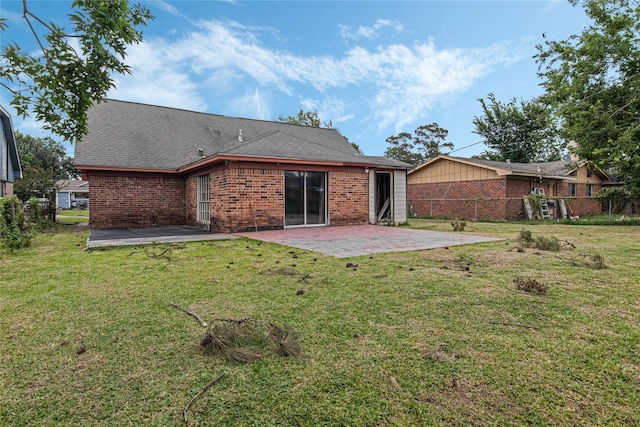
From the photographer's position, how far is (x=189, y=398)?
1688 mm

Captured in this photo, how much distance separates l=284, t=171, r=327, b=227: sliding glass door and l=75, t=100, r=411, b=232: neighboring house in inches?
1.2

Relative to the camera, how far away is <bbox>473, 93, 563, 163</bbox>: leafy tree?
90.0ft

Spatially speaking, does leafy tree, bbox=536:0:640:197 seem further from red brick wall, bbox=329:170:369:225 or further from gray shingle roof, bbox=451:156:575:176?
red brick wall, bbox=329:170:369:225

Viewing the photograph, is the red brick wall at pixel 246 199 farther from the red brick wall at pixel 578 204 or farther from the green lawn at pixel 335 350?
the red brick wall at pixel 578 204

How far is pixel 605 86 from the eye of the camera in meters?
14.0

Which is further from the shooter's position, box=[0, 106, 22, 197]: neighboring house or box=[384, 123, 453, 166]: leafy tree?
box=[384, 123, 453, 166]: leafy tree

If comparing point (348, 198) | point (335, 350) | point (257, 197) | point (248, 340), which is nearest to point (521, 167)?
point (348, 198)

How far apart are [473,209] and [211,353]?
18.1 meters

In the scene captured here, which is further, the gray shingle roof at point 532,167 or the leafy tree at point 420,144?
the leafy tree at point 420,144

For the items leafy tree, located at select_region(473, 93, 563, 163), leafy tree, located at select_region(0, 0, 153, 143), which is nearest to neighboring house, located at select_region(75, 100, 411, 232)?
leafy tree, located at select_region(0, 0, 153, 143)

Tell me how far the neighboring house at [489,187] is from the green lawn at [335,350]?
1373 cm

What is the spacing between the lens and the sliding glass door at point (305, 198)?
10453 millimetres

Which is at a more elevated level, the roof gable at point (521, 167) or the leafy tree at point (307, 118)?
the leafy tree at point (307, 118)

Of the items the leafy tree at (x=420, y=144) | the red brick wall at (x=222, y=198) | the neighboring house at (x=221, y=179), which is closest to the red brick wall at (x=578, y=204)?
the neighboring house at (x=221, y=179)
